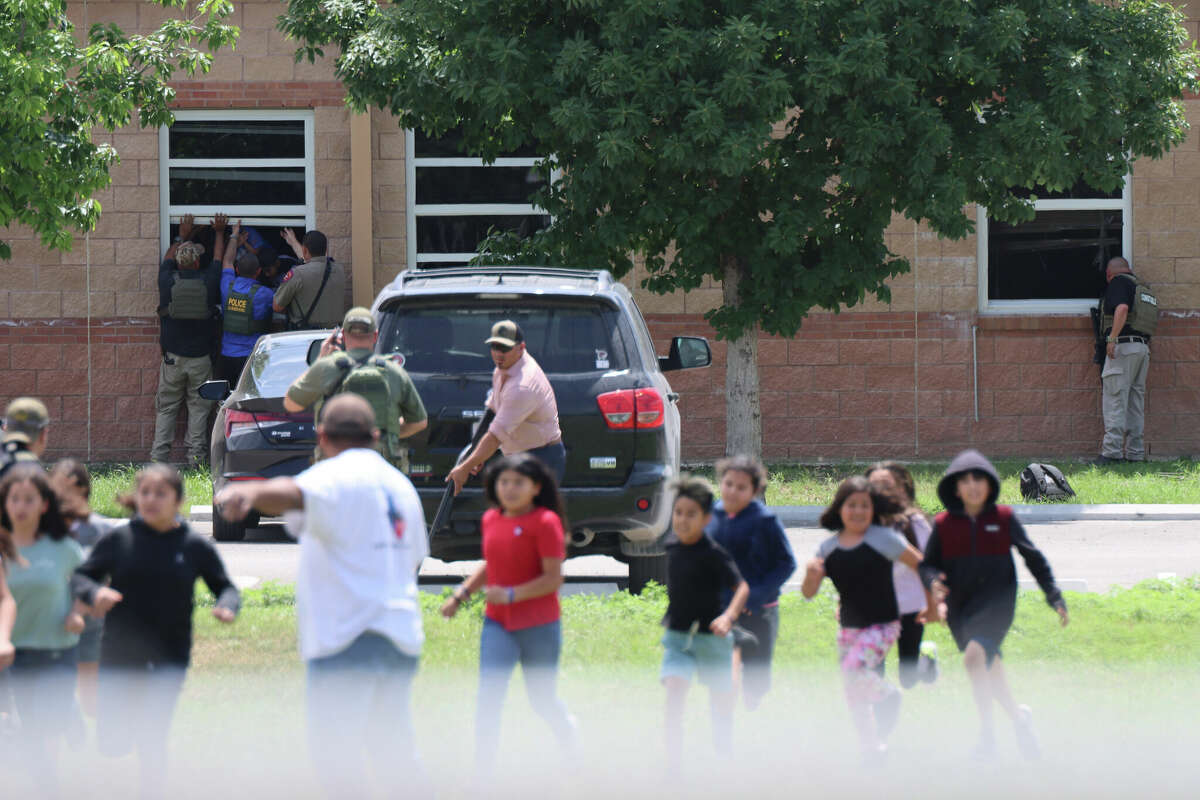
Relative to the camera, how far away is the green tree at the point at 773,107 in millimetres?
12984

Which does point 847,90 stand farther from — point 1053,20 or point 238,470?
point 238,470

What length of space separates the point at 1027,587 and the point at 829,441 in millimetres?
8131

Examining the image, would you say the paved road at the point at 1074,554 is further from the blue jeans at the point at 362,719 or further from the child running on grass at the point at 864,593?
the blue jeans at the point at 362,719

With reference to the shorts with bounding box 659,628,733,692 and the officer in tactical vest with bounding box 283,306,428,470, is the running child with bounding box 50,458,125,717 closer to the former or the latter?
the officer in tactical vest with bounding box 283,306,428,470

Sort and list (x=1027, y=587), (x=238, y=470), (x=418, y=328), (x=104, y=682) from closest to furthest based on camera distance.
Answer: (x=104, y=682) → (x=418, y=328) → (x=1027, y=587) → (x=238, y=470)

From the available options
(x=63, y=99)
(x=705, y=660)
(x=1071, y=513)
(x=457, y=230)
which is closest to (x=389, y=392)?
(x=705, y=660)

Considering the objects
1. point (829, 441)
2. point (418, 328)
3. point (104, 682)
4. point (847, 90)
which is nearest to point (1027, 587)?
point (418, 328)

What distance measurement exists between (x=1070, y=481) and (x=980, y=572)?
9.56 m

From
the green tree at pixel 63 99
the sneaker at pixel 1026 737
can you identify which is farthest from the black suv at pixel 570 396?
the green tree at pixel 63 99

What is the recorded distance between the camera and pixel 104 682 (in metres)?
5.47

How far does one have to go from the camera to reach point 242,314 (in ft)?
55.2

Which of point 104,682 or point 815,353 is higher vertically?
point 815,353

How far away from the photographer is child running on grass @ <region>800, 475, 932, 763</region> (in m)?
6.01

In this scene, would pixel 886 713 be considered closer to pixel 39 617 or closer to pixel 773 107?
pixel 39 617
